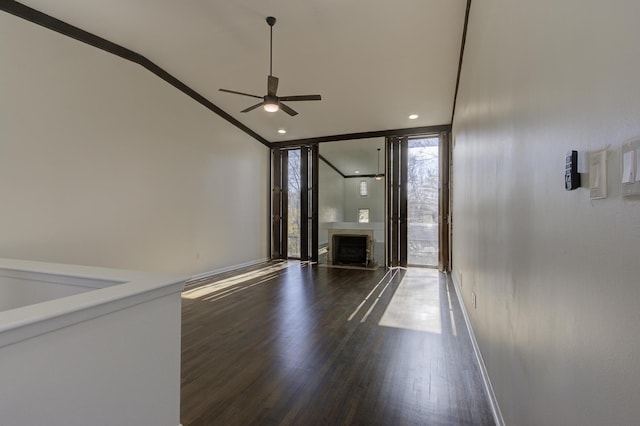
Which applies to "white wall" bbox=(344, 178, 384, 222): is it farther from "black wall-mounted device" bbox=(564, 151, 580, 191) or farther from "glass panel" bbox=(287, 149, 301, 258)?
"black wall-mounted device" bbox=(564, 151, 580, 191)

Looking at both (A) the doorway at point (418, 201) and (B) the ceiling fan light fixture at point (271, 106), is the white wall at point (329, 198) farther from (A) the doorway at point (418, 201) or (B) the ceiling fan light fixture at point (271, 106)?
(B) the ceiling fan light fixture at point (271, 106)

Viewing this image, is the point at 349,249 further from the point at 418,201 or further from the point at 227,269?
the point at 227,269

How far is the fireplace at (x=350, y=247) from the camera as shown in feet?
22.2

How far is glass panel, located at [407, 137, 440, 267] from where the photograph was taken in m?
6.12

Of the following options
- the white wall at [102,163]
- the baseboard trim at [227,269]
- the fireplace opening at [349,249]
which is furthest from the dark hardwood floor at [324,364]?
the fireplace opening at [349,249]

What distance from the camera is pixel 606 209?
675 mm

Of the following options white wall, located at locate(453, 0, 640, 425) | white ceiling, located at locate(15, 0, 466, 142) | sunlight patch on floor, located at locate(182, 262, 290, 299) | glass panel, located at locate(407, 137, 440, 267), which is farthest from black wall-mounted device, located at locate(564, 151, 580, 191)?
glass panel, located at locate(407, 137, 440, 267)

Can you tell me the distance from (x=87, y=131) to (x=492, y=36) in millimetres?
4302

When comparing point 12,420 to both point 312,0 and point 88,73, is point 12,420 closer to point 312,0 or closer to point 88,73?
point 312,0

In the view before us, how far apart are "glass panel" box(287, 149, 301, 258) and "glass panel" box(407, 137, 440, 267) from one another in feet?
8.48

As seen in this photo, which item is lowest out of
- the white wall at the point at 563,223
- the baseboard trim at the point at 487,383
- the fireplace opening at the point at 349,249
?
the baseboard trim at the point at 487,383

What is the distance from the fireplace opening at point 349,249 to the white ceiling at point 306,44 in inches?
114

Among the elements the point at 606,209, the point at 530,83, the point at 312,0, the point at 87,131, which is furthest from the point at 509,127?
the point at 87,131

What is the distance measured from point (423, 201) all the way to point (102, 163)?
5.40 metres
